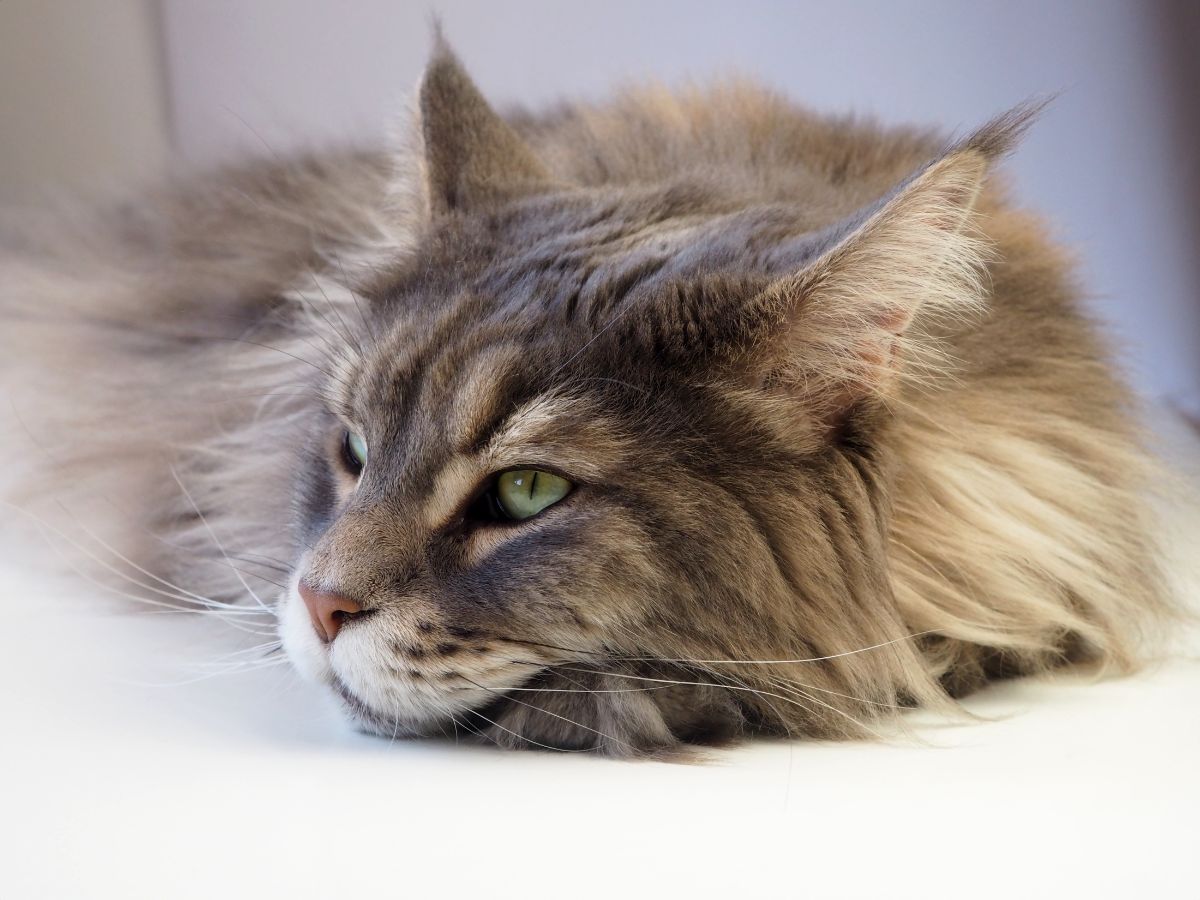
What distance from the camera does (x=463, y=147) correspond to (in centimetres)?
177

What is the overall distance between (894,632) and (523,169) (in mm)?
868

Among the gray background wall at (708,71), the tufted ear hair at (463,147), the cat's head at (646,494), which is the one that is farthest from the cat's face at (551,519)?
the gray background wall at (708,71)

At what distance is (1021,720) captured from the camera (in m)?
1.53

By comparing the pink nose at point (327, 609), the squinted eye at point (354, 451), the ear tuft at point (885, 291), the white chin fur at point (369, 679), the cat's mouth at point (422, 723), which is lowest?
the cat's mouth at point (422, 723)

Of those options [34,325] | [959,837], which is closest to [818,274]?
[959,837]

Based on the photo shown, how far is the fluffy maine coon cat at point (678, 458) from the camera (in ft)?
4.37

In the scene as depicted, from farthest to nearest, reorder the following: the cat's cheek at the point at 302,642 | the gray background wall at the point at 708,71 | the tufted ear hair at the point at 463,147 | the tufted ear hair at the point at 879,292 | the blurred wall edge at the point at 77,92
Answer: the blurred wall edge at the point at 77,92, the gray background wall at the point at 708,71, the tufted ear hair at the point at 463,147, the cat's cheek at the point at 302,642, the tufted ear hair at the point at 879,292

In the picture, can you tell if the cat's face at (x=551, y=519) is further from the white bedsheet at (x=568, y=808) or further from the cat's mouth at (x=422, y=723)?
the white bedsheet at (x=568, y=808)

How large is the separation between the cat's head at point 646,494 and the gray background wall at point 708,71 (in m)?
1.59

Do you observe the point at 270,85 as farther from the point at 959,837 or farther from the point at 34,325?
the point at 959,837

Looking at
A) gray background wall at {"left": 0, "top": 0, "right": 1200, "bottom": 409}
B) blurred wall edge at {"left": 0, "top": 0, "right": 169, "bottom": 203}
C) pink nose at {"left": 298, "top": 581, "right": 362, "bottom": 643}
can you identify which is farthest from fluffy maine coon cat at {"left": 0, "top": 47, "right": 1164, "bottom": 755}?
blurred wall edge at {"left": 0, "top": 0, "right": 169, "bottom": 203}

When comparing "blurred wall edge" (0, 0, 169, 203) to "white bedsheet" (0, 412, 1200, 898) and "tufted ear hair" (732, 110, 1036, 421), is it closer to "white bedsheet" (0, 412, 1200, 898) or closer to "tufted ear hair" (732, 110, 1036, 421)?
"white bedsheet" (0, 412, 1200, 898)

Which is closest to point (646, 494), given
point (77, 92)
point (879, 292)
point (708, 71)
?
point (879, 292)

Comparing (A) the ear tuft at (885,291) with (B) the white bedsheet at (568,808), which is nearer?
(B) the white bedsheet at (568,808)
